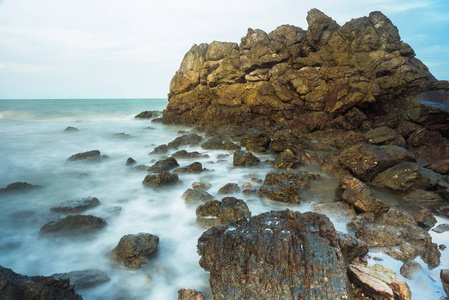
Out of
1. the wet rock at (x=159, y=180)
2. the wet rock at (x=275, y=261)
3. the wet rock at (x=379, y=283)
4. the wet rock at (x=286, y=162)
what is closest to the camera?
the wet rock at (x=275, y=261)

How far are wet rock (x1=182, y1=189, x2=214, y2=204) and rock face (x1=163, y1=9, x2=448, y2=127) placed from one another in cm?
964

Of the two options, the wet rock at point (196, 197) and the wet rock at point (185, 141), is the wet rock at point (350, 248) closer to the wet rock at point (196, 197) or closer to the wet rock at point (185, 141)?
the wet rock at point (196, 197)

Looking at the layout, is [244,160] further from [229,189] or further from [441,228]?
[441,228]

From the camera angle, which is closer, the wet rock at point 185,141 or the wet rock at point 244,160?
the wet rock at point 244,160

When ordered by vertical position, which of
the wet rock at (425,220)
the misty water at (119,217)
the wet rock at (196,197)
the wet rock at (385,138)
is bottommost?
the misty water at (119,217)

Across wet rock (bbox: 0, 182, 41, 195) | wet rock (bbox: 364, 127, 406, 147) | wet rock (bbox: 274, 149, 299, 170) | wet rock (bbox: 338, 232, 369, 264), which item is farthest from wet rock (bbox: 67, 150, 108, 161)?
wet rock (bbox: 364, 127, 406, 147)

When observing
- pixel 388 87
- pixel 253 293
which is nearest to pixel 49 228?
pixel 253 293

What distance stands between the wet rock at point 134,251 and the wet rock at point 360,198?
4511 mm

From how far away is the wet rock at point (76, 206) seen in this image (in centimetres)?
614

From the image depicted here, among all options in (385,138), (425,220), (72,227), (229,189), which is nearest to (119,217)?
(72,227)

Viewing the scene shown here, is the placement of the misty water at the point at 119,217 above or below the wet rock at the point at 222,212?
below

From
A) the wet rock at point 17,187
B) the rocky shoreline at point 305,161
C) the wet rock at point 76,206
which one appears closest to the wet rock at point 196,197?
the rocky shoreline at point 305,161

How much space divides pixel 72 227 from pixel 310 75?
14.9 metres

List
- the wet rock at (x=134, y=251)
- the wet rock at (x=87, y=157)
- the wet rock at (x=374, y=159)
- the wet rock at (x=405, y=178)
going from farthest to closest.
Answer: the wet rock at (x=87, y=157) → the wet rock at (x=374, y=159) → the wet rock at (x=405, y=178) → the wet rock at (x=134, y=251)
